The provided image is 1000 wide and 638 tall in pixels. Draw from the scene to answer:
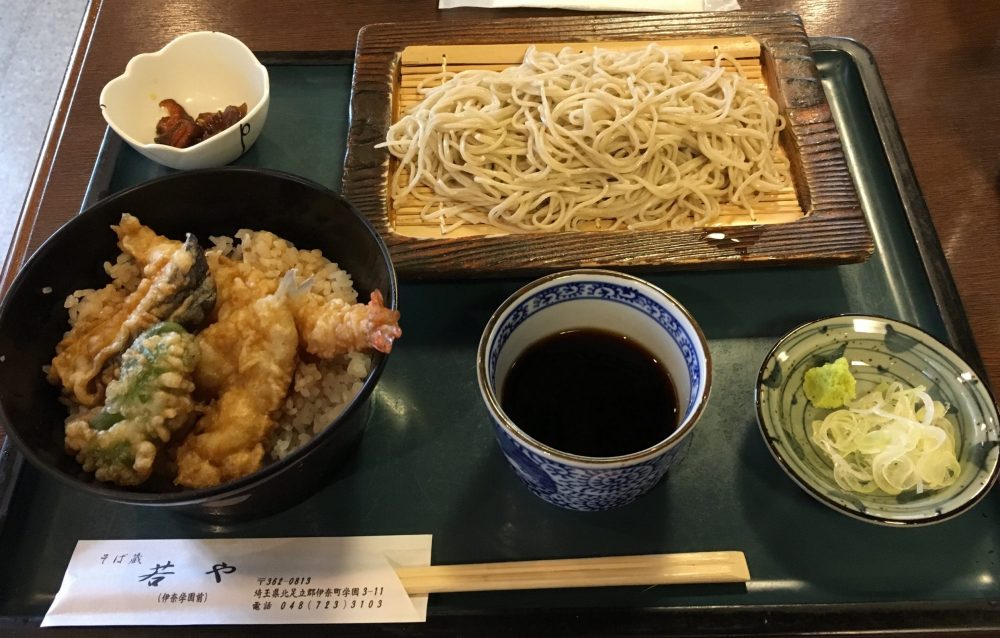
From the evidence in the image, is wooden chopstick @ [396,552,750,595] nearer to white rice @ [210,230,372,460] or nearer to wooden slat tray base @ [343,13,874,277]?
white rice @ [210,230,372,460]

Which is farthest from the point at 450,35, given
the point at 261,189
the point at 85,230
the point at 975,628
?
the point at 975,628

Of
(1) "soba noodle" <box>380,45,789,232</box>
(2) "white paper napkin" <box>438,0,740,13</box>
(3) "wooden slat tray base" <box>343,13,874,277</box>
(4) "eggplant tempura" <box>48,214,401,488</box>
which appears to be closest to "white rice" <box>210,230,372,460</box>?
(4) "eggplant tempura" <box>48,214,401,488</box>

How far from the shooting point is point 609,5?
2.08 metres

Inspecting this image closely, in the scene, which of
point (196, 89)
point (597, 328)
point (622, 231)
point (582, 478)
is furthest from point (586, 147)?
point (196, 89)

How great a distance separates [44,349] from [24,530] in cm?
35

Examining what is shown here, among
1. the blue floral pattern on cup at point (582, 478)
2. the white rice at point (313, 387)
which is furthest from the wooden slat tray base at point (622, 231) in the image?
the blue floral pattern on cup at point (582, 478)

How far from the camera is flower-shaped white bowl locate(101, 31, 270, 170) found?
167 centimetres

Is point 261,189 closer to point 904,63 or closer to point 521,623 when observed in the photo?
point 521,623

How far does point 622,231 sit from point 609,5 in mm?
999

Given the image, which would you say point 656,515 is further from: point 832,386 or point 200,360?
point 200,360

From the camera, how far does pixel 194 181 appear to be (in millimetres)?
1359

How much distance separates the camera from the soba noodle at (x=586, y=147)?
5.49ft

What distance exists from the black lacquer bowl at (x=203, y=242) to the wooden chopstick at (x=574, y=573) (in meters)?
0.28

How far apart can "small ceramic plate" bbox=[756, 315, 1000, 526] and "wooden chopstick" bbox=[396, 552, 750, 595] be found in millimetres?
221
